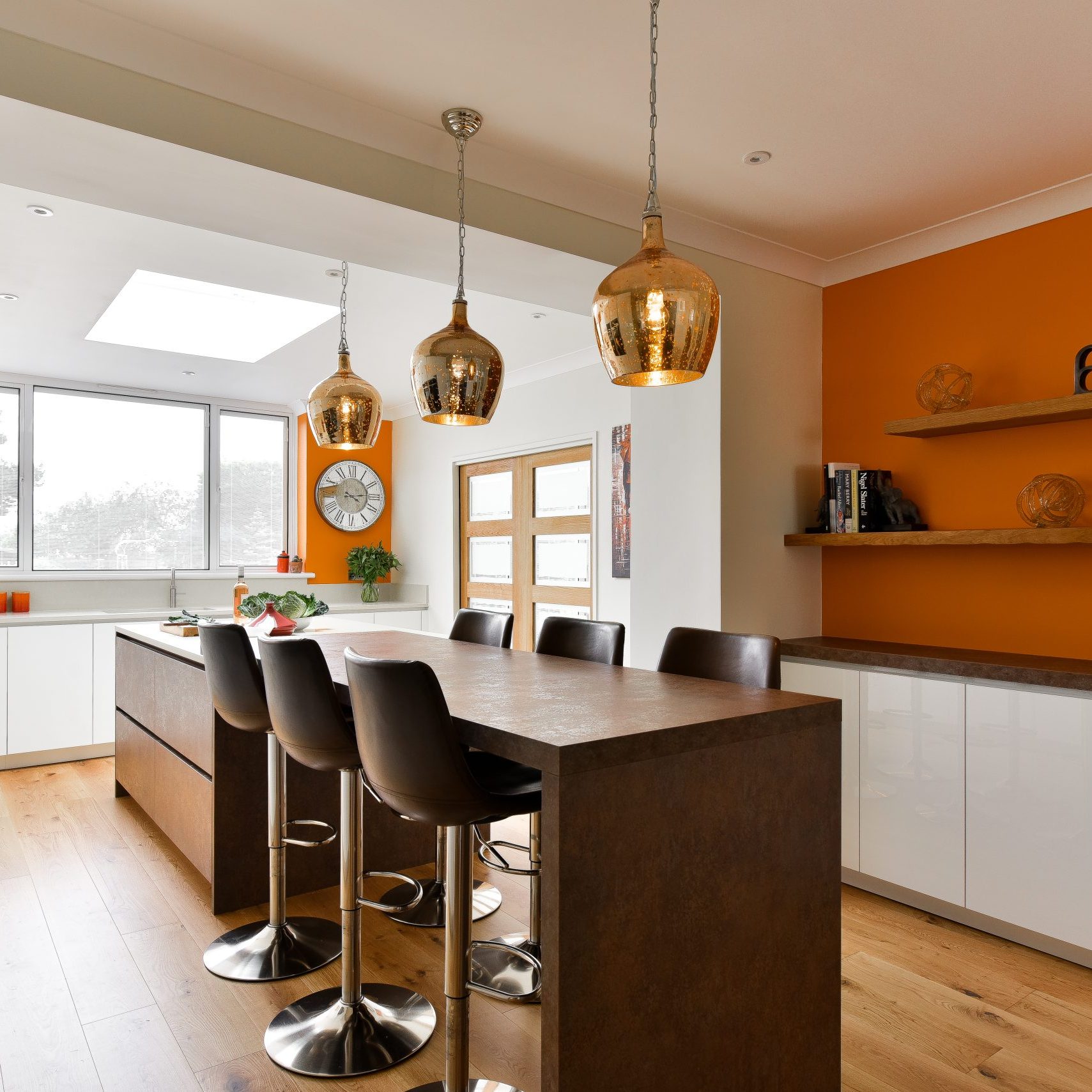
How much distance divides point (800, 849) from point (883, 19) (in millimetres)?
1926

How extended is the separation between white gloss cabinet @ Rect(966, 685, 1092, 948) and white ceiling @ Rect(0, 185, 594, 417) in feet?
7.70

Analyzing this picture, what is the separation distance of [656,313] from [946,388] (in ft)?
6.32

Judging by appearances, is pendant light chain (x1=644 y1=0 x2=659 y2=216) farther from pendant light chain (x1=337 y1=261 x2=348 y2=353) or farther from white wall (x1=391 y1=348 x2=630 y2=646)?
white wall (x1=391 y1=348 x2=630 y2=646)

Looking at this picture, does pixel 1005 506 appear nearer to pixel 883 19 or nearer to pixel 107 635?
pixel 883 19

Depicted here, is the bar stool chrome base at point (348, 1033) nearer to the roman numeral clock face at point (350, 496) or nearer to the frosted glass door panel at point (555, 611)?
the frosted glass door panel at point (555, 611)

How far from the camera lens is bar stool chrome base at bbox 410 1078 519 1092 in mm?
1854

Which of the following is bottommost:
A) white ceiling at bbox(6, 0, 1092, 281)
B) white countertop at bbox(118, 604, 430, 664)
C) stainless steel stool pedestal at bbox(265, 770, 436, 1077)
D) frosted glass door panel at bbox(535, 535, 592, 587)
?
stainless steel stool pedestal at bbox(265, 770, 436, 1077)

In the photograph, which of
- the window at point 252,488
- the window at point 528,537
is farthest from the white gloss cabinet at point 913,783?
the window at point 252,488

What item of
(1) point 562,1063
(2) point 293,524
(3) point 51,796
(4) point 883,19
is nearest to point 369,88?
(4) point 883,19

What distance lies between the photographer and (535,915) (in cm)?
242

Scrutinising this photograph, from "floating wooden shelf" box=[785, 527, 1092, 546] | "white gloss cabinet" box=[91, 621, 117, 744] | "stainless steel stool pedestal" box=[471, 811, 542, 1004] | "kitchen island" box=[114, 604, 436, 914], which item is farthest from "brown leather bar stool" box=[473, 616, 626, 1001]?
"white gloss cabinet" box=[91, 621, 117, 744]

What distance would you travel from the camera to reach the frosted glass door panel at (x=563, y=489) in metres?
5.27

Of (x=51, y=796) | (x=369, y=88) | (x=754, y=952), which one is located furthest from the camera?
(x=51, y=796)

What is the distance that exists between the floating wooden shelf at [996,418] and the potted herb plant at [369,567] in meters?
4.47
